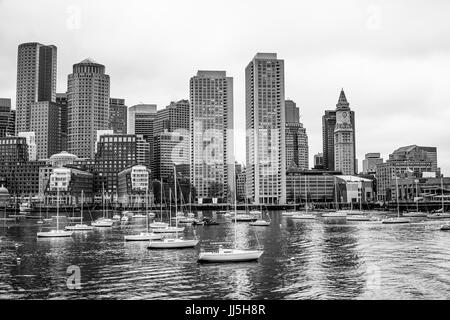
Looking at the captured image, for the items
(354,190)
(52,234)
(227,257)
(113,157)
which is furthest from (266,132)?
(227,257)

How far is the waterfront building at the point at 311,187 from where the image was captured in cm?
18100

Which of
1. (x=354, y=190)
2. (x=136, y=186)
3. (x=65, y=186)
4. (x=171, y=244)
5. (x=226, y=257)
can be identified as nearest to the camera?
(x=226, y=257)

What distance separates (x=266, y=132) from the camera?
17575cm

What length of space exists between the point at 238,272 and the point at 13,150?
A: 529 feet

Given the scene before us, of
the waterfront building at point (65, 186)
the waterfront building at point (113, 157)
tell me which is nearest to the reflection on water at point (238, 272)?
the waterfront building at point (65, 186)

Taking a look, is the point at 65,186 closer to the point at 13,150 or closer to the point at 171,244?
the point at 13,150

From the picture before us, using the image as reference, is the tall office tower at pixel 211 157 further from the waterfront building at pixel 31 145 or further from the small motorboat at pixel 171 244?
the small motorboat at pixel 171 244

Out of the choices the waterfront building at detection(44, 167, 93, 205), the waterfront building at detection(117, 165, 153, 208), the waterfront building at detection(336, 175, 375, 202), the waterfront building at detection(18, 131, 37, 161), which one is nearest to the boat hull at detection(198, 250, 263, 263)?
the waterfront building at detection(117, 165, 153, 208)

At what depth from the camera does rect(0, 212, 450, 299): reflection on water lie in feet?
64.1

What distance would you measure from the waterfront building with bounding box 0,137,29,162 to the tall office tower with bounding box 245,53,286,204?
80811mm

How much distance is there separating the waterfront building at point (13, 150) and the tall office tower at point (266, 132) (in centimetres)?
8081

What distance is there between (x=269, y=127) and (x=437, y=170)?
59893 millimetres
